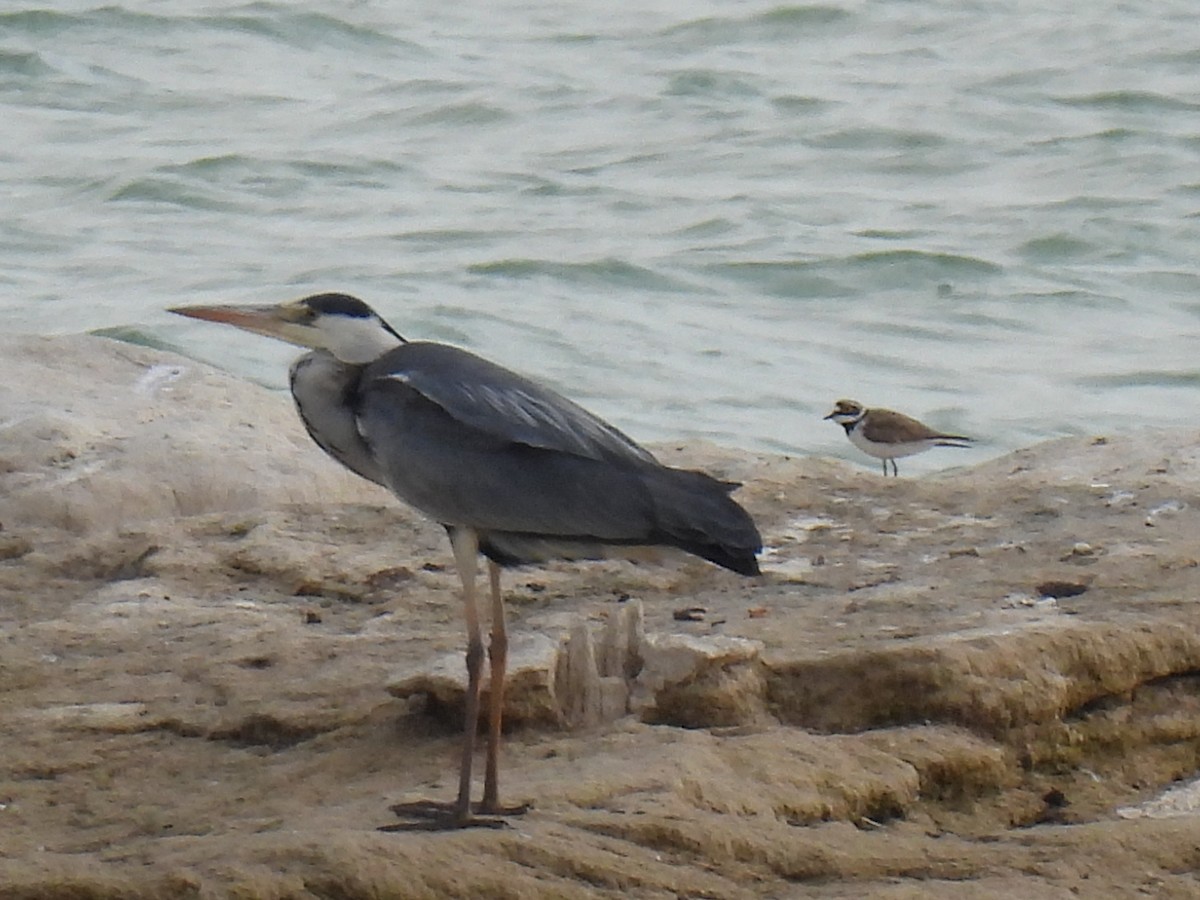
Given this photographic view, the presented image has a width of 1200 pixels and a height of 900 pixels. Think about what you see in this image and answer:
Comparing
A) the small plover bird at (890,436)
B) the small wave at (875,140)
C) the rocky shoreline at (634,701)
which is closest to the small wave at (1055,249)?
the small wave at (875,140)

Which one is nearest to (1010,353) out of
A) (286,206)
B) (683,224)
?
(683,224)

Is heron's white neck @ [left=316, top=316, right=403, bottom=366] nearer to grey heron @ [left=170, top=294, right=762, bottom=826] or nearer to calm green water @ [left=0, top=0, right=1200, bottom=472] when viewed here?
grey heron @ [left=170, top=294, right=762, bottom=826]

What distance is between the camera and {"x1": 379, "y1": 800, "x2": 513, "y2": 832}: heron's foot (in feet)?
13.4

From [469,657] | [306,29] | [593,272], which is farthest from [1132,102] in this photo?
[469,657]

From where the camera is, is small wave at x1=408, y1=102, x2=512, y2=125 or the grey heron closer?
the grey heron

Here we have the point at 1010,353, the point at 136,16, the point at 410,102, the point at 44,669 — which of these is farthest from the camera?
the point at 136,16

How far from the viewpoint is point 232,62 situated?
1850 cm

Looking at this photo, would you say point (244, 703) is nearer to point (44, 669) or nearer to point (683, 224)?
point (44, 669)

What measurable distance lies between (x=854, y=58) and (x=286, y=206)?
21.3 ft

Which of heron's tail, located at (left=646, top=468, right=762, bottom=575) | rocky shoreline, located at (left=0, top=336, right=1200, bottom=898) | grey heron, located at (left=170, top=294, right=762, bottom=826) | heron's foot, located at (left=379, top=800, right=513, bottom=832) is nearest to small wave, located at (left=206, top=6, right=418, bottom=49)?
rocky shoreline, located at (left=0, top=336, right=1200, bottom=898)

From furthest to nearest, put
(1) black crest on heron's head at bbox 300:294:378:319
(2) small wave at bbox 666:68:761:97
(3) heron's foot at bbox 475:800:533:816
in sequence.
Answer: (2) small wave at bbox 666:68:761:97 < (1) black crest on heron's head at bbox 300:294:378:319 < (3) heron's foot at bbox 475:800:533:816

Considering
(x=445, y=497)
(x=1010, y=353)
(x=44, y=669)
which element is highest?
(x=445, y=497)

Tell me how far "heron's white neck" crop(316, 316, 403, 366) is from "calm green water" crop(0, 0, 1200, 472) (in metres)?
6.75

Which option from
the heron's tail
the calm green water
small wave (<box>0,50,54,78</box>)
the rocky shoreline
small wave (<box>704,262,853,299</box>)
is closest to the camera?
the rocky shoreline
